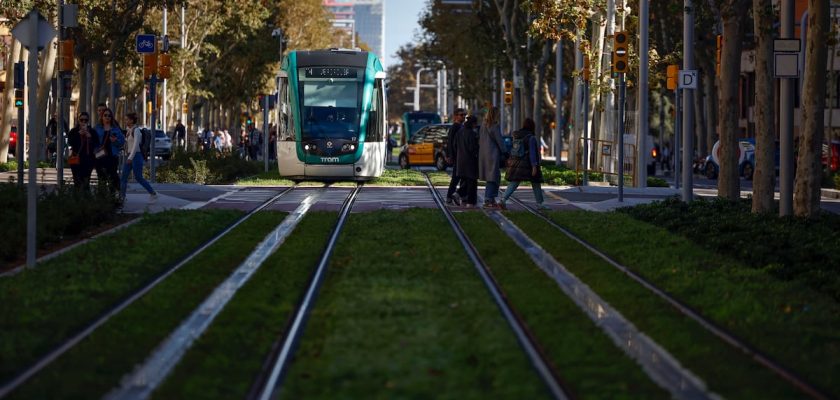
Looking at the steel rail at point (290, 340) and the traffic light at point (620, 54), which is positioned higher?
the traffic light at point (620, 54)

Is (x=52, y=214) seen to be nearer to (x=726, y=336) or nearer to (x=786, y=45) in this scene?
(x=786, y=45)

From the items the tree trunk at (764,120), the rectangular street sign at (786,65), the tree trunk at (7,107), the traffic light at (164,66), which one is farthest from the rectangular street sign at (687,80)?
the tree trunk at (7,107)

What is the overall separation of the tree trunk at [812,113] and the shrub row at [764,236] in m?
0.38

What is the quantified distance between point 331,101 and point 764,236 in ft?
63.5

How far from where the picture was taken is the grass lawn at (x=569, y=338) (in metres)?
9.06

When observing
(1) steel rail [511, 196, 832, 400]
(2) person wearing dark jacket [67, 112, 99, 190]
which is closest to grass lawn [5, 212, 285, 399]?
(1) steel rail [511, 196, 832, 400]

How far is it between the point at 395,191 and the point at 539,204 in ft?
22.4

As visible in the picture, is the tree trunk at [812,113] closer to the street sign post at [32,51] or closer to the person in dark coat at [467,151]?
the person in dark coat at [467,151]

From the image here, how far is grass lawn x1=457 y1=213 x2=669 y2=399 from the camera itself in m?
9.06

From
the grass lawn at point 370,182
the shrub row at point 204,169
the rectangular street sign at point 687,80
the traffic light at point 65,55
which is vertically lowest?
the grass lawn at point 370,182

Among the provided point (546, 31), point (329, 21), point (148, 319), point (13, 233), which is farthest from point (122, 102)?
point (148, 319)

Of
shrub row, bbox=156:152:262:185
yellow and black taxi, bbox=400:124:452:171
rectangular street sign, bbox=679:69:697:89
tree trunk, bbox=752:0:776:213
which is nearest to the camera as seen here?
tree trunk, bbox=752:0:776:213

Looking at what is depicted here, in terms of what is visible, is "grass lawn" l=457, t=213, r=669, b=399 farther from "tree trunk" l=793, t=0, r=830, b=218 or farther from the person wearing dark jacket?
the person wearing dark jacket

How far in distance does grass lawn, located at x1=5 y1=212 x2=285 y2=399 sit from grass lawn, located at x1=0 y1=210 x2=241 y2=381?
0.25 metres
